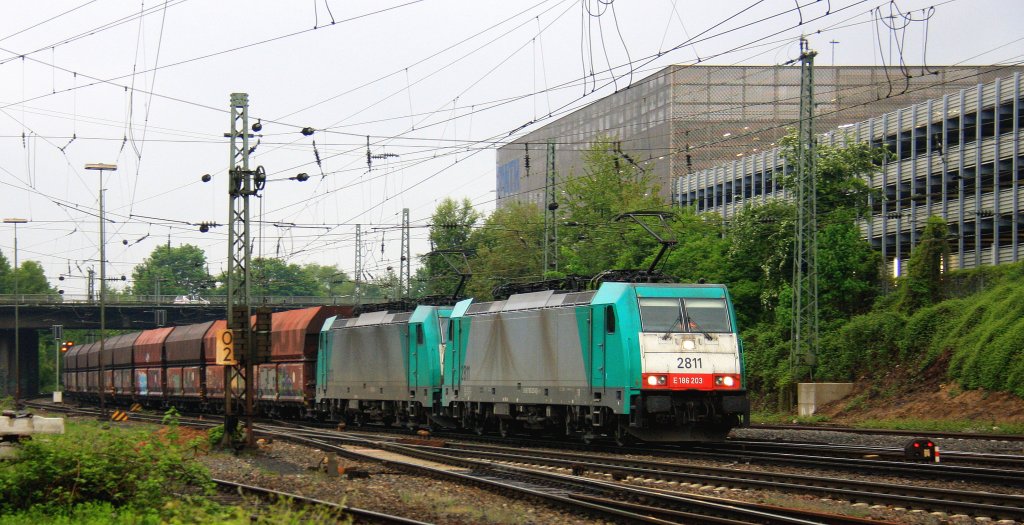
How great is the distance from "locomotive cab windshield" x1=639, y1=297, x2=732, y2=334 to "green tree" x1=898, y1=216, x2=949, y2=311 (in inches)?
840

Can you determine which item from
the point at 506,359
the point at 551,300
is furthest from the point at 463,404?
the point at 551,300

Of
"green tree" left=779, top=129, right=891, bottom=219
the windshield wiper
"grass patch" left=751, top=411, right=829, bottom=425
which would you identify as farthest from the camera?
"green tree" left=779, top=129, right=891, bottom=219

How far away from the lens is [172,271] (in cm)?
13650

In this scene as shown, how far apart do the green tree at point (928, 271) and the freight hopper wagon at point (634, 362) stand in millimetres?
20815

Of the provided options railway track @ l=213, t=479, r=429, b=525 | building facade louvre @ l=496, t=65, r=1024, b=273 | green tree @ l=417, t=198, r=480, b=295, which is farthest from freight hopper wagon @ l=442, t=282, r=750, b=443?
green tree @ l=417, t=198, r=480, b=295

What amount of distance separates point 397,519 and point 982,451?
532 inches

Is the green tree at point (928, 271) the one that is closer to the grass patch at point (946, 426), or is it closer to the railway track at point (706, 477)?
the grass patch at point (946, 426)

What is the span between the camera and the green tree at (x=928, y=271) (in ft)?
139

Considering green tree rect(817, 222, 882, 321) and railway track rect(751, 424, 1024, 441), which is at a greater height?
green tree rect(817, 222, 882, 321)

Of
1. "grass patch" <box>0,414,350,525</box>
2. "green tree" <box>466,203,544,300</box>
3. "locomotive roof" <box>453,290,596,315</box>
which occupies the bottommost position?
"grass patch" <box>0,414,350,525</box>

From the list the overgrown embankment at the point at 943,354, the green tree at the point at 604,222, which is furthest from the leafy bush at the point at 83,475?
the green tree at the point at 604,222

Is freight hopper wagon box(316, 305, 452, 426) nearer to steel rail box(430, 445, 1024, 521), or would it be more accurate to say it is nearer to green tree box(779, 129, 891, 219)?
steel rail box(430, 445, 1024, 521)

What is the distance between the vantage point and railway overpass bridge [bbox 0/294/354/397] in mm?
78312

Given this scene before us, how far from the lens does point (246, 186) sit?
27.4 meters
